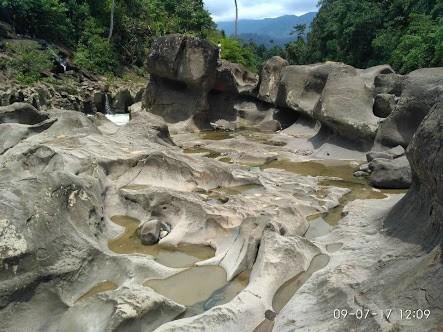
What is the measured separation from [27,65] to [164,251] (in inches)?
758

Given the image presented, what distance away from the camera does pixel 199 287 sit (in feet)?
17.7

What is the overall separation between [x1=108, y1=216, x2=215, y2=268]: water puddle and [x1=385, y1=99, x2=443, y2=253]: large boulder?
7.80 ft

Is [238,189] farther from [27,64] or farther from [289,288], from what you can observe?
[27,64]

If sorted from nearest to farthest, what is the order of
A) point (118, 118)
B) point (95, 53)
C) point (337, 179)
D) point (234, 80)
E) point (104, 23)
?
point (337, 179), point (234, 80), point (118, 118), point (95, 53), point (104, 23)

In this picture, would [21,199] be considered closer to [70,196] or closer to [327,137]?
[70,196]

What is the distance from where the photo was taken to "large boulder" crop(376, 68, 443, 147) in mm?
9986

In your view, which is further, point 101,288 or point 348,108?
point 348,108

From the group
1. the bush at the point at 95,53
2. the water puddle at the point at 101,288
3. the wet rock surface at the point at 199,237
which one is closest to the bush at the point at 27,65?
the bush at the point at 95,53

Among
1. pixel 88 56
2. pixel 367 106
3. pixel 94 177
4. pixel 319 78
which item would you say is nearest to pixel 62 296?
pixel 94 177

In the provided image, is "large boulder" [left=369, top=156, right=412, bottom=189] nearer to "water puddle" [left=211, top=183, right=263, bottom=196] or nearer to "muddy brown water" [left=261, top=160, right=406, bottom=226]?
"muddy brown water" [left=261, top=160, right=406, bottom=226]

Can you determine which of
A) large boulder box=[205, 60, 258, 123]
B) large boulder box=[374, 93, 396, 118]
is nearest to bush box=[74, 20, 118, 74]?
large boulder box=[205, 60, 258, 123]

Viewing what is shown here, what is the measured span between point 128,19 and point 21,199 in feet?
101

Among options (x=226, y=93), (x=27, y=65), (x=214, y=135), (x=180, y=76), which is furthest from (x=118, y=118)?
(x=214, y=135)

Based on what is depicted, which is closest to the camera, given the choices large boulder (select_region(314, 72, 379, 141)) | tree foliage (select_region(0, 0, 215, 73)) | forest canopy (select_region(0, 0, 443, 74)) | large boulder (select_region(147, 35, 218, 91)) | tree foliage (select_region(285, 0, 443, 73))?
large boulder (select_region(314, 72, 379, 141))
